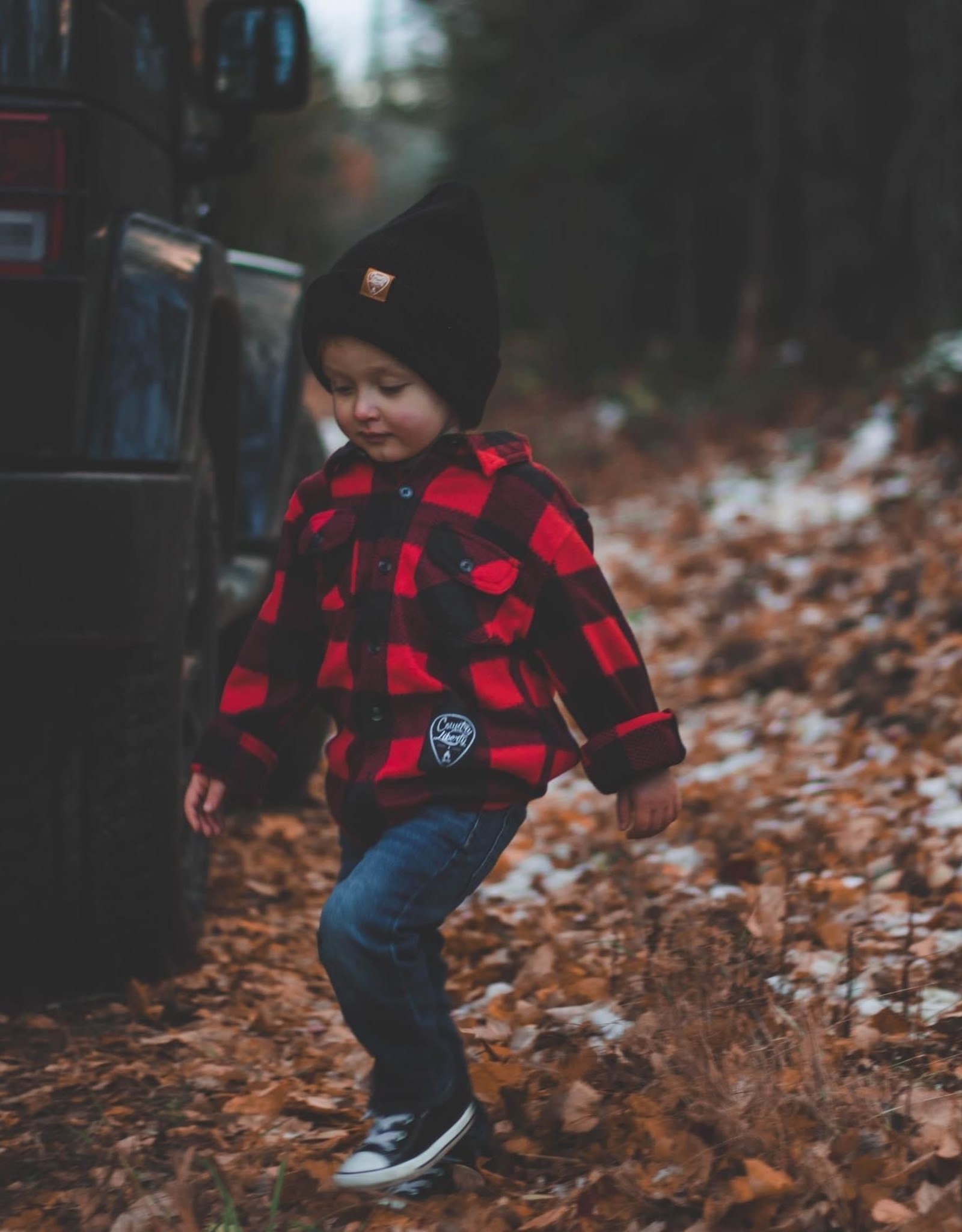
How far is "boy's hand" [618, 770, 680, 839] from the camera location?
8.26 feet

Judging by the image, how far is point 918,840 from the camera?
402 cm

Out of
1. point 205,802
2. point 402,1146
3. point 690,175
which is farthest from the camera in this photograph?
point 690,175

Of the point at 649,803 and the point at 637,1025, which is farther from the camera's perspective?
the point at 637,1025

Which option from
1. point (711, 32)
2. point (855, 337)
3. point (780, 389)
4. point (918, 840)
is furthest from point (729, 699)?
point (711, 32)

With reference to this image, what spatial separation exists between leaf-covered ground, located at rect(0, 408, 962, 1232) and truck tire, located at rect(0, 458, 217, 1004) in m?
0.22

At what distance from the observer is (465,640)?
2447 millimetres

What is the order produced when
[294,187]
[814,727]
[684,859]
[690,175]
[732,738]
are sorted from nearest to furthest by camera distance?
1. [684,859]
2. [814,727]
3. [732,738]
4. [690,175]
5. [294,187]

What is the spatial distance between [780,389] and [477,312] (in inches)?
488

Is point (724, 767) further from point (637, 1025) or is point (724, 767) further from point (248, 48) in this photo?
point (248, 48)

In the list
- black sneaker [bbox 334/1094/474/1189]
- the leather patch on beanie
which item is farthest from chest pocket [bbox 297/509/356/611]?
black sneaker [bbox 334/1094/474/1189]

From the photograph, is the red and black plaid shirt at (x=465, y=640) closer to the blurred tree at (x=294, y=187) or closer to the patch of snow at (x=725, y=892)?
the patch of snow at (x=725, y=892)

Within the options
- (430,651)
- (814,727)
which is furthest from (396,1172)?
(814,727)

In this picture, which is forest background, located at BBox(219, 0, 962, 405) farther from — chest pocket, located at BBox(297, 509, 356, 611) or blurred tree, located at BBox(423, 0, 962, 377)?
chest pocket, located at BBox(297, 509, 356, 611)

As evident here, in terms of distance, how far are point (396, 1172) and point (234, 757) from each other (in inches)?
29.3
